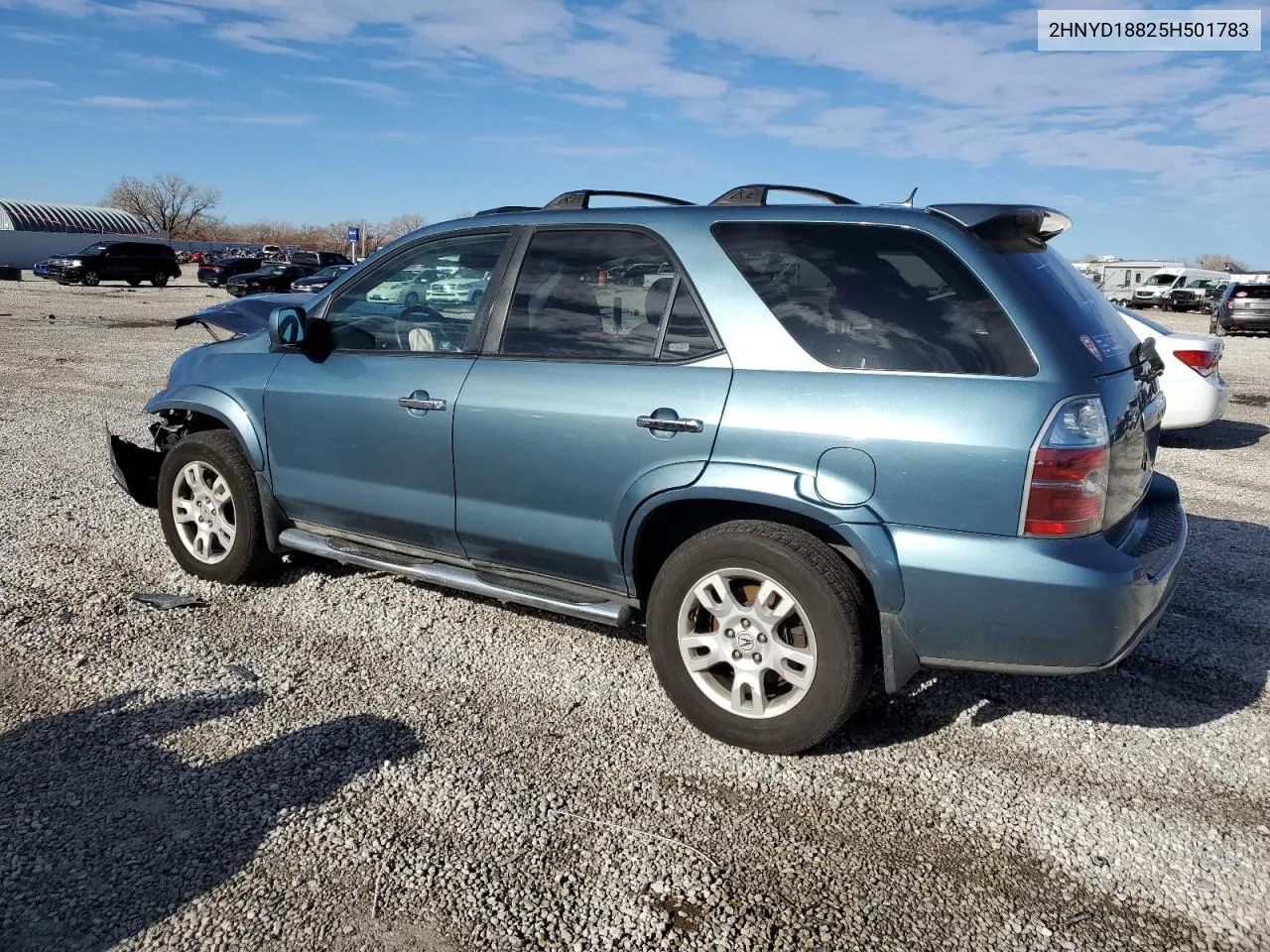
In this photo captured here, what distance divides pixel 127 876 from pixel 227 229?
432ft

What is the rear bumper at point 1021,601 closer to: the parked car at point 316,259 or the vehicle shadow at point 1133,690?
the vehicle shadow at point 1133,690

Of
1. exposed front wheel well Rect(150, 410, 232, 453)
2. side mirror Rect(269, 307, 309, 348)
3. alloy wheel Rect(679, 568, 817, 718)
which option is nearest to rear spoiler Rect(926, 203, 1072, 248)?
alloy wheel Rect(679, 568, 817, 718)

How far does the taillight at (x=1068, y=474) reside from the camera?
9.52 feet

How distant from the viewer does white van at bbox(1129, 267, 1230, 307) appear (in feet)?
144

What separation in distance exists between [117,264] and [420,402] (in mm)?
42236

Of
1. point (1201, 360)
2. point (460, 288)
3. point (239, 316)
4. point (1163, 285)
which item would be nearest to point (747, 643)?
point (460, 288)

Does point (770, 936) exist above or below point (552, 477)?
below

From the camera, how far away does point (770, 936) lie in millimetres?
2508

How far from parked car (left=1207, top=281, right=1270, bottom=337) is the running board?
1042 inches

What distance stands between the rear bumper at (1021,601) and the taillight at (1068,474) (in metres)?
0.06

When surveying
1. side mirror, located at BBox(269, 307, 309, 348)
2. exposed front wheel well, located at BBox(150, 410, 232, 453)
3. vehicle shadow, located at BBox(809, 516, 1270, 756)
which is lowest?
vehicle shadow, located at BBox(809, 516, 1270, 756)

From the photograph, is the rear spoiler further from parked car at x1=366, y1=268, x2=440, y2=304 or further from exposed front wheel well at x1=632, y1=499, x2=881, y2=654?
parked car at x1=366, y1=268, x2=440, y2=304

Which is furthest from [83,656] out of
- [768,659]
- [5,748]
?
[768,659]

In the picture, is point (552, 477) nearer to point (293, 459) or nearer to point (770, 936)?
point (293, 459)
